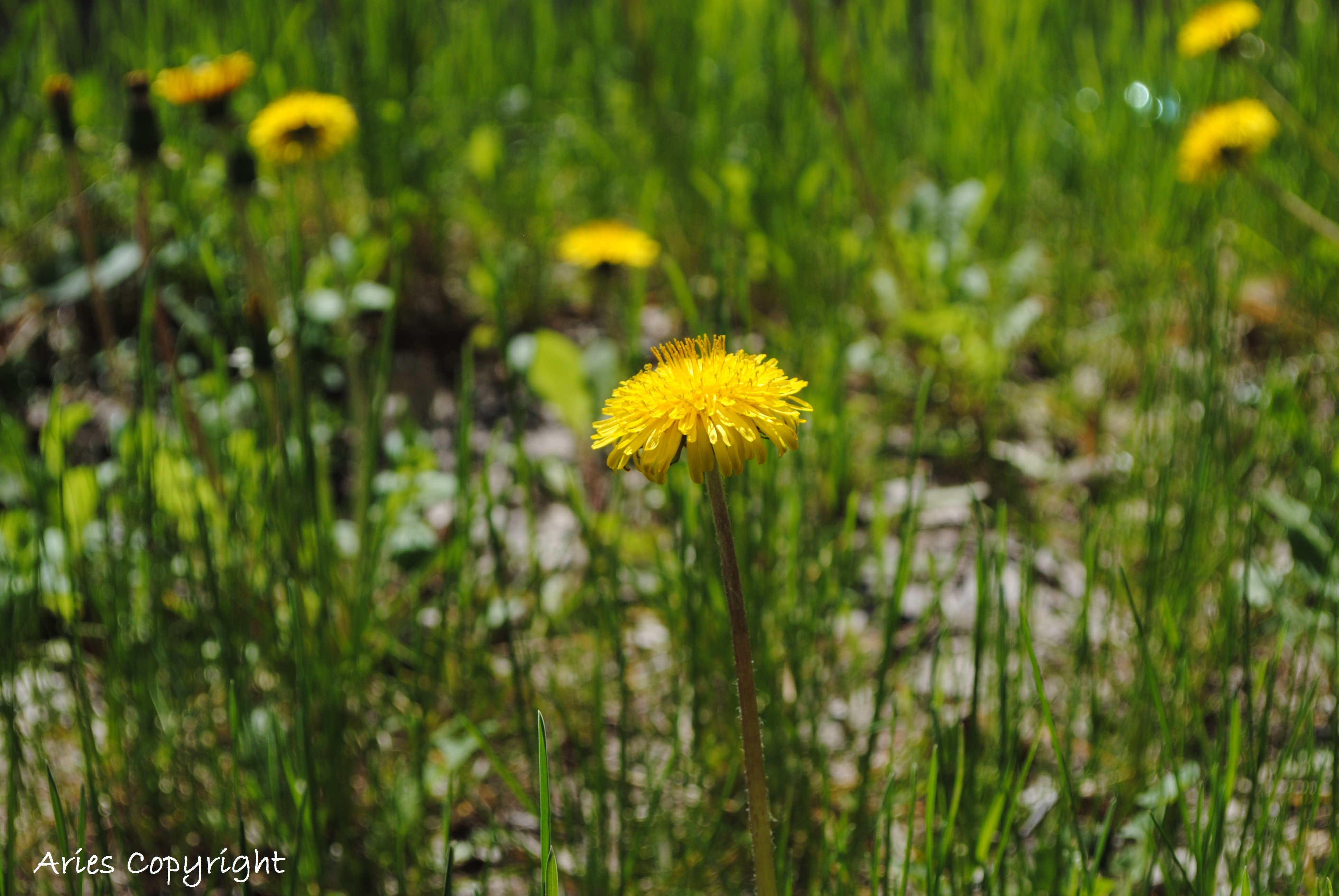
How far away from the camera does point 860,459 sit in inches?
67.9

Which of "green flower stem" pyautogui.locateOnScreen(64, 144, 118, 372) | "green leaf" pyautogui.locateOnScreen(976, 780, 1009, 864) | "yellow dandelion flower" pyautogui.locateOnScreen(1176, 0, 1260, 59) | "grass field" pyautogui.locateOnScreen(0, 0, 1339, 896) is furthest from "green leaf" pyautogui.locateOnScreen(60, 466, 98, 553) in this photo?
"yellow dandelion flower" pyautogui.locateOnScreen(1176, 0, 1260, 59)

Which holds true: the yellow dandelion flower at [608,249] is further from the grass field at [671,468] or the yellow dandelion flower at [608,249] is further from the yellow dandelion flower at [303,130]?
the yellow dandelion flower at [303,130]

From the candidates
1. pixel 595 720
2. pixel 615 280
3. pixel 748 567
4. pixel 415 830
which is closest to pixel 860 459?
pixel 615 280

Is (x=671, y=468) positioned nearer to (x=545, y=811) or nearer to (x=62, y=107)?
(x=545, y=811)

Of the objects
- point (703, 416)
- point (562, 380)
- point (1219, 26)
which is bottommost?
point (703, 416)

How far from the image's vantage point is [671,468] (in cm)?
80

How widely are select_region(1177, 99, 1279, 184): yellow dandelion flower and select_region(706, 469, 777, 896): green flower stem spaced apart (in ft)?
4.54

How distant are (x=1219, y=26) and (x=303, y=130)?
1589 mm

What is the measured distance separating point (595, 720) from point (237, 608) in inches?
21.1

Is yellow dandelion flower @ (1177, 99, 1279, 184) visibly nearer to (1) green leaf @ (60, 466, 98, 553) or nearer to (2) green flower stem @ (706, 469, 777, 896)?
(2) green flower stem @ (706, 469, 777, 896)

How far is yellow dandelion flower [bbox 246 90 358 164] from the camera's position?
5.15 feet

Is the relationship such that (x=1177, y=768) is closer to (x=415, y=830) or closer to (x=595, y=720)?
(x=595, y=720)

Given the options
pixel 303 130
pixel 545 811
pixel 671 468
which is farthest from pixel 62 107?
pixel 545 811

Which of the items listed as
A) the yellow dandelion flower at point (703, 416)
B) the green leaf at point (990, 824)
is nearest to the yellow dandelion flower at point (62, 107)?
the yellow dandelion flower at point (703, 416)
